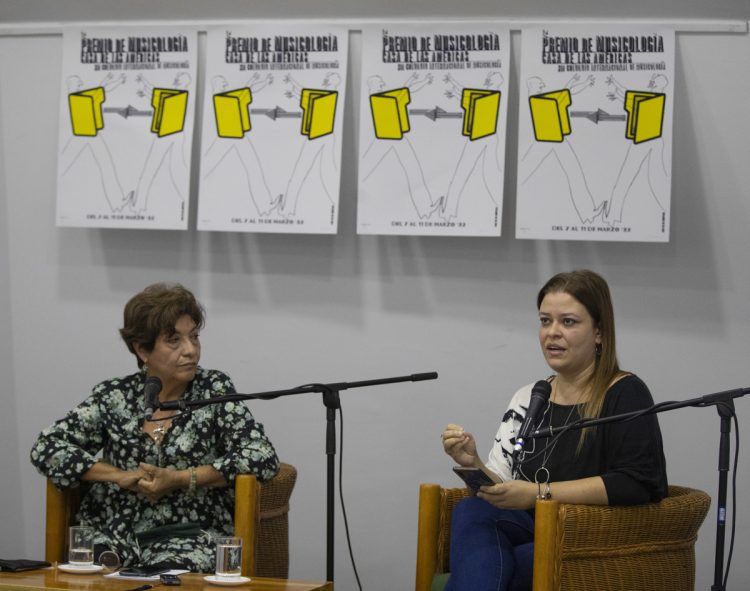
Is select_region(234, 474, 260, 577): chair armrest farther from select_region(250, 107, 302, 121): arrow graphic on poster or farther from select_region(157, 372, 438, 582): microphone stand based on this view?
select_region(250, 107, 302, 121): arrow graphic on poster

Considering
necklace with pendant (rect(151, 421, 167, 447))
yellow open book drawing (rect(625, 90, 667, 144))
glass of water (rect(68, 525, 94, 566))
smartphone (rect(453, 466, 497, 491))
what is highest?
yellow open book drawing (rect(625, 90, 667, 144))

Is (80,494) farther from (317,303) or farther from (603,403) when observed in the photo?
(603,403)

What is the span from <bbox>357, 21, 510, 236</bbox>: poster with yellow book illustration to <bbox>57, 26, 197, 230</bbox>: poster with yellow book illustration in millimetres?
737

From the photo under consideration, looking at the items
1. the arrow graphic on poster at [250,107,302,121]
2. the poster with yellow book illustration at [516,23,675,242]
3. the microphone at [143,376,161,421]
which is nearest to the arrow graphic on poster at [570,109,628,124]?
the poster with yellow book illustration at [516,23,675,242]

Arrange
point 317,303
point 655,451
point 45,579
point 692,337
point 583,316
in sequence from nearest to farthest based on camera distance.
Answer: point 45,579, point 655,451, point 583,316, point 692,337, point 317,303

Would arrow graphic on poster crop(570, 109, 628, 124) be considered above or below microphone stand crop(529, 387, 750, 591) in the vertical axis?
above

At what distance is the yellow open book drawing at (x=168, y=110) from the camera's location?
13.7ft

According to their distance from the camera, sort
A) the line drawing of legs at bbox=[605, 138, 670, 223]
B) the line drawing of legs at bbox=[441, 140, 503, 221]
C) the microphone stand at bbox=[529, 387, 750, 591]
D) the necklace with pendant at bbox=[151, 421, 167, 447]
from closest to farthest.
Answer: the microphone stand at bbox=[529, 387, 750, 591], the necklace with pendant at bbox=[151, 421, 167, 447], the line drawing of legs at bbox=[605, 138, 670, 223], the line drawing of legs at bbox=[441, 140, 503, 221]

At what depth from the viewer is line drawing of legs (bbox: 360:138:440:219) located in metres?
3.96

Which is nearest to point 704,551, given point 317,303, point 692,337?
point 692,337

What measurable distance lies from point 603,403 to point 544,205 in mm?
1107

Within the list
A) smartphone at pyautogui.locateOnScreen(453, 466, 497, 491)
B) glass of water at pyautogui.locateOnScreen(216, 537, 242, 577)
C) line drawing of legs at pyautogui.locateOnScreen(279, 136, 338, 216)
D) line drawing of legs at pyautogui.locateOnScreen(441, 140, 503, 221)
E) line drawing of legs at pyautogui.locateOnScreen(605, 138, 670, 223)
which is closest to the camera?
glass of water at pyautogui.locateOnScreen(216, 537, 242, 577)

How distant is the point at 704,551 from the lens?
12.7 ft

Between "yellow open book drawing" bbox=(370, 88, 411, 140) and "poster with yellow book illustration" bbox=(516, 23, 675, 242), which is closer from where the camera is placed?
"poster with yellow book illustration" bbox=(516, 23, 675, 242)
